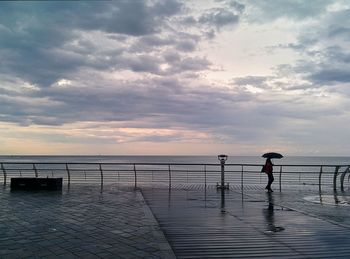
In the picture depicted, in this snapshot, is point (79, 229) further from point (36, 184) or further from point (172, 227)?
point (36, 184)

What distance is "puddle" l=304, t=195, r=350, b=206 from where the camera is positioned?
12935mm

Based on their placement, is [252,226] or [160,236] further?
[252,226]

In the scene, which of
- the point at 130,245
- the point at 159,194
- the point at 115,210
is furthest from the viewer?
the point at 159,194

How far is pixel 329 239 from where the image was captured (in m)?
7.34

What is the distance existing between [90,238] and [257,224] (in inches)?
149

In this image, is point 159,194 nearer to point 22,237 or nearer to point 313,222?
point 313,222

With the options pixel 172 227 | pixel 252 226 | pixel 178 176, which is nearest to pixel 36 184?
pixel 172 227

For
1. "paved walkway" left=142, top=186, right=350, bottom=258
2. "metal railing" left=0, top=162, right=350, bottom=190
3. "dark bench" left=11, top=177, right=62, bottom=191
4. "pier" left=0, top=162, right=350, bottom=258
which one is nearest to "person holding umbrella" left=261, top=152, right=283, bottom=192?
"metal railing" left=0, top=162, right=350, bottom=190

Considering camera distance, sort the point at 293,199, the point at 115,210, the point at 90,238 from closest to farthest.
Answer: the point at 90,238 < the point at 115,210 < the point at 293,199

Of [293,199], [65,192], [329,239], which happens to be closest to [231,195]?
[293,199]

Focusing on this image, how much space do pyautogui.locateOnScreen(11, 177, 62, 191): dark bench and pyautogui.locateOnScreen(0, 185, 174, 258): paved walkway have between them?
3005mm

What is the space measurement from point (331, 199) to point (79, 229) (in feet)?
31.9

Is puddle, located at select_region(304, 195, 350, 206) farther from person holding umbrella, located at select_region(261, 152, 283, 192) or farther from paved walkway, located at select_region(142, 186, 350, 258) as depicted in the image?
person holding umbrella, located at select_region(261, 152, 283, 192)

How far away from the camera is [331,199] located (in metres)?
14.1
